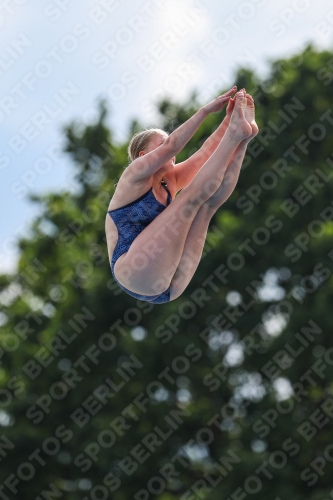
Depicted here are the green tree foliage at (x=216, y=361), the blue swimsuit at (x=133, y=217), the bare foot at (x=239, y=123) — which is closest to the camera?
the bare foot at (x=239, y=123)

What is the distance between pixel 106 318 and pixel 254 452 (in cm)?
304

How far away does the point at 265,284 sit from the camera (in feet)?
37.3

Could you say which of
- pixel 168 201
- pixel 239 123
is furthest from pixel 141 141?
pixel 239 123

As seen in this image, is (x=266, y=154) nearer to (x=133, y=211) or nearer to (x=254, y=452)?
(x=254, y=452)

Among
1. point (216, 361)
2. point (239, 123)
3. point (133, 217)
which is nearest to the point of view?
point (239, 123)

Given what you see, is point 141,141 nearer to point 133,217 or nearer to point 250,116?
point 133,217

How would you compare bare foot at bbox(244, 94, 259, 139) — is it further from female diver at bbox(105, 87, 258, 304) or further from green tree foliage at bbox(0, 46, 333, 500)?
green tree foliage at bbox(0, 46, 333, 500)

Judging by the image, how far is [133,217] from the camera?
14.2 feet

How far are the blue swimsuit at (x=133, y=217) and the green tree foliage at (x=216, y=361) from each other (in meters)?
6.46

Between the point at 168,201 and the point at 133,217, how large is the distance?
257 mm

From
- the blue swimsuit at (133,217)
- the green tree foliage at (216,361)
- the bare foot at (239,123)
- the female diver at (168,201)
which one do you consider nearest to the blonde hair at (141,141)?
the female diver at (168,201)

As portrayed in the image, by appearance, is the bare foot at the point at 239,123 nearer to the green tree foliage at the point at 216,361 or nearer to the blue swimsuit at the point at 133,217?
the blue swimsuit at the point at 133,217

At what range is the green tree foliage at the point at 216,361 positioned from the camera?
10.6 meters

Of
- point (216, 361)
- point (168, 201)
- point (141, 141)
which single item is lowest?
point (216, 361)
